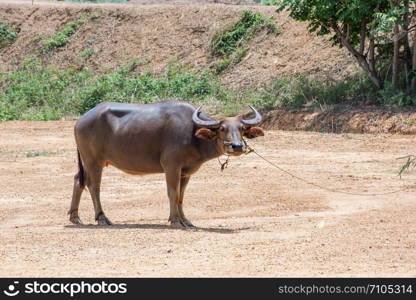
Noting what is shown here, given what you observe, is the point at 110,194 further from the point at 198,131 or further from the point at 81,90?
the point at 81,90

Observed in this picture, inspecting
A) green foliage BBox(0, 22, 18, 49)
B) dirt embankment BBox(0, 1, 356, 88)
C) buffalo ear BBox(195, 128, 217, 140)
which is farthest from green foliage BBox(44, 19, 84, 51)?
buffalo ear BBox(195, 128, 217, 140)

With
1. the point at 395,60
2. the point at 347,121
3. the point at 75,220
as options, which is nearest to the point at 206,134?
the point at 75,220

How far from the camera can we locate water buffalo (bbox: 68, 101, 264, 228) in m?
12.2

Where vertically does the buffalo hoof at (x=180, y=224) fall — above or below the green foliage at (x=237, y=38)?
above

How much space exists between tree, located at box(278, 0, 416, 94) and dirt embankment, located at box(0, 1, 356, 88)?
215 cm


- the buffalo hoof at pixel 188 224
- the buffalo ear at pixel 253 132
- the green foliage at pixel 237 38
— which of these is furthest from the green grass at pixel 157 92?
the buffalo hoof at pixel 188 224

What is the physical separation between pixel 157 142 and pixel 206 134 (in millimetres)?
956

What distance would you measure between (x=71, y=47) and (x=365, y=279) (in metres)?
33.1

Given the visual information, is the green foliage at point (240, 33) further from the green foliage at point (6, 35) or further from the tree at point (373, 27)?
the green foliage at point (6, 35)

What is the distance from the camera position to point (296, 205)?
14266 millimetres

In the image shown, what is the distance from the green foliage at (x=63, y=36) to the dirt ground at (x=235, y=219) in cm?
1808

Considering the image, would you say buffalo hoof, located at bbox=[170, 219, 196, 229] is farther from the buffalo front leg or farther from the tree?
the tree

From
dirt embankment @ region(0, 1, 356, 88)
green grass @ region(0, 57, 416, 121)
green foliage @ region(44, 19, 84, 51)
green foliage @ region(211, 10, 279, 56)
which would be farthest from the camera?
green foliage @ region(44, 19, 84, 51)

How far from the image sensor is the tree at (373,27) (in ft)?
78.9
